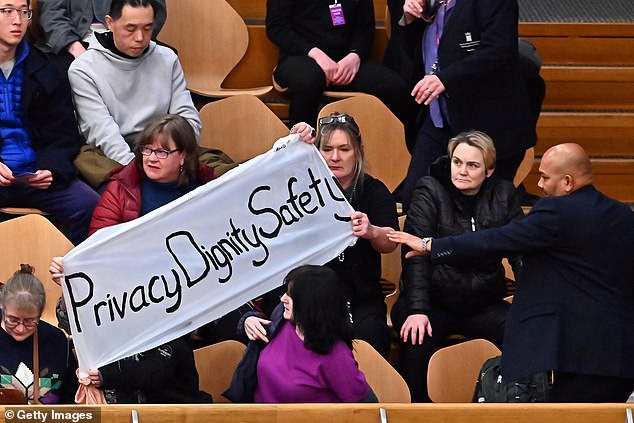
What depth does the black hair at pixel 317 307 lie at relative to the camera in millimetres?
4129

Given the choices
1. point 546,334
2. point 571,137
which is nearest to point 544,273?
point 546,334

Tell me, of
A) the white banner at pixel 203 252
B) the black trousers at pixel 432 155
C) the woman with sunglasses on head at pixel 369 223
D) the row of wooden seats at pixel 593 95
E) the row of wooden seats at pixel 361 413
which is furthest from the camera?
the row of wooden seats at pixel 593 95

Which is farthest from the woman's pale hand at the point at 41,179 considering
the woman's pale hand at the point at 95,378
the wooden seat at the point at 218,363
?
the woman's pale hand at the point at 95,378

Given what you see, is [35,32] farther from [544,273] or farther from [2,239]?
[544,273]

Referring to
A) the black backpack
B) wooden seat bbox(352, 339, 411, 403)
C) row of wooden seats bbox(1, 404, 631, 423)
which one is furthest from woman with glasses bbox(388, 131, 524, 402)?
row of wooden seats bbox(1, 404, 631, 423)

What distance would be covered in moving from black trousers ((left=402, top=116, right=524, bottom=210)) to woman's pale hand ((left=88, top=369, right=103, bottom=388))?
5.88ft

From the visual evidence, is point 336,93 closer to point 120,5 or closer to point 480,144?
point 120,5

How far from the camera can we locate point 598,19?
736 centimetres

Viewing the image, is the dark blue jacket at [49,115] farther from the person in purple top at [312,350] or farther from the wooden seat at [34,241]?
the person in purple top at [312,350]

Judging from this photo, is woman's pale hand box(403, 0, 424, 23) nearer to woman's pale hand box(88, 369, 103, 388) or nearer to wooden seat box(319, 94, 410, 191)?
wooden seat box(319, 94, 410, 191)

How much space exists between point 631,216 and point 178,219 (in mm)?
1524

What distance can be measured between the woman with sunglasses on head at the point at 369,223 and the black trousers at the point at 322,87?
3.34 feet

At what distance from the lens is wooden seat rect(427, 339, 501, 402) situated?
4.67m

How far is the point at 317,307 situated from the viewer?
413 centimetres
